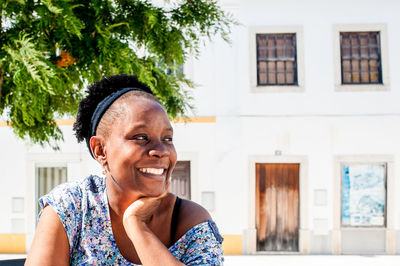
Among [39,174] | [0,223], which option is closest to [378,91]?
[39,174]

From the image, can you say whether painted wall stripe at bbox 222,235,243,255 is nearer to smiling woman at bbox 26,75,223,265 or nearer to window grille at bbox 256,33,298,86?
window grille at bbox 256,33,298,86

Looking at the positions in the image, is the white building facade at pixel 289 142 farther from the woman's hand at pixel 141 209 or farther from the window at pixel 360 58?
the woman's hand at pixel 141 209

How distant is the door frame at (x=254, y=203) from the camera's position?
39.0 ft

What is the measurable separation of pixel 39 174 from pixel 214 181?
4.28 metres

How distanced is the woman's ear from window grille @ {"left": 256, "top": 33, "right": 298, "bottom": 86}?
10.8 metres

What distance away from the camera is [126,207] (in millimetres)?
1759

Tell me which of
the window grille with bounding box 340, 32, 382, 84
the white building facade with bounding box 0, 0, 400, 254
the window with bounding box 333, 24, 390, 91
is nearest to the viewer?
the white building facade with bounding box 0, 0, 400, 254

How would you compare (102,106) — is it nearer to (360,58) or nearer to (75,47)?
(75,47)

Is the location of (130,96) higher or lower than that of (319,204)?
higher

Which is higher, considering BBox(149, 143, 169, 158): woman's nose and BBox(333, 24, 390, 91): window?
BBox(333, 24, 390, 91): window

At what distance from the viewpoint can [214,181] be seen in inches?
468

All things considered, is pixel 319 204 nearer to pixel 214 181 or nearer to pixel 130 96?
pixel 214 181

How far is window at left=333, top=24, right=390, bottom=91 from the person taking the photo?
12117mm

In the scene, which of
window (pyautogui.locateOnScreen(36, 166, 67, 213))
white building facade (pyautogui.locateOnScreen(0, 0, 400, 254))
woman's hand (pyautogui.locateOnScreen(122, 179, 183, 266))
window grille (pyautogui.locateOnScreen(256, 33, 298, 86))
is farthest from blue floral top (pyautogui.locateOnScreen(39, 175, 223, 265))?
window (pyautogui.locateOnScreen(36, 166, 67, 213))
